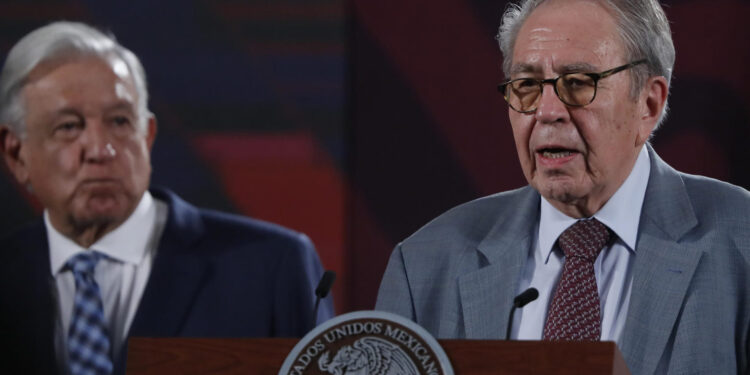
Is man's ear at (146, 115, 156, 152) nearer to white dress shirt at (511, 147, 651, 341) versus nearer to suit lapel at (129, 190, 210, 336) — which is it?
suit lapel at (129, 190, 210, 336)

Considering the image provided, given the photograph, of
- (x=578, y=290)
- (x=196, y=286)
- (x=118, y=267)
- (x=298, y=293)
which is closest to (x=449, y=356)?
(x=578, y=290)

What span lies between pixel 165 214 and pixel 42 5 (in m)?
0.75

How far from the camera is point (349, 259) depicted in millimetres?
3137

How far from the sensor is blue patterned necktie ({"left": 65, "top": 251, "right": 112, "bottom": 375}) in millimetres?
2922

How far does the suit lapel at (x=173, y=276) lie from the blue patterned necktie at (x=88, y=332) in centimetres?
9

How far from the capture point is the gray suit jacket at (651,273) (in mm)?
2137

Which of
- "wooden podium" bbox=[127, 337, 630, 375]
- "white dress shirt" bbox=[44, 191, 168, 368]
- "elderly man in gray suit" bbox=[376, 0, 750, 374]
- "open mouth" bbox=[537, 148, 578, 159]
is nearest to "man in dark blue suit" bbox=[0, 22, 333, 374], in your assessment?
"white dress shirt" bbox=[44, 191, 168, 368]

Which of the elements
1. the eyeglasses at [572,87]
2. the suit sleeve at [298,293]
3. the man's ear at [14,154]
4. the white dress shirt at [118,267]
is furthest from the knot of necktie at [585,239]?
the man's ear at [14,154]

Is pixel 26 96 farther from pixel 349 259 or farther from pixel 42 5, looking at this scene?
pixel 349 259

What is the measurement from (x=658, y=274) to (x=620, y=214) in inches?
7.8

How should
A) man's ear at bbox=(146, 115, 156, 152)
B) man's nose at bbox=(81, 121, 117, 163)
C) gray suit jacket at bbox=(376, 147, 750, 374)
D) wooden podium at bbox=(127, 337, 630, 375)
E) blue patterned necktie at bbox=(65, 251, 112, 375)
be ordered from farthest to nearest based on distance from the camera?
1. man's ear at bbox=(146, 115, 156, 152)
2. man's nose at bbox=(81, 121, 117, 163)
3. blue patterned necktie at bbox=(65, 251, 112, 375)
4. gray suit jacket at bbox=(376, 147, 750, 374)
5. wooden podium at bbox=(127, 337, 630, 375)

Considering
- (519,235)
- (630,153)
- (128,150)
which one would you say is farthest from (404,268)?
(128,150)

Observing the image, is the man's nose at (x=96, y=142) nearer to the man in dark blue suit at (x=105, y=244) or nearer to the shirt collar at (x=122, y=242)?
the man in dark blue suit at (x=105, y=244)

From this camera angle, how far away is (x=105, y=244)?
3.05 m
